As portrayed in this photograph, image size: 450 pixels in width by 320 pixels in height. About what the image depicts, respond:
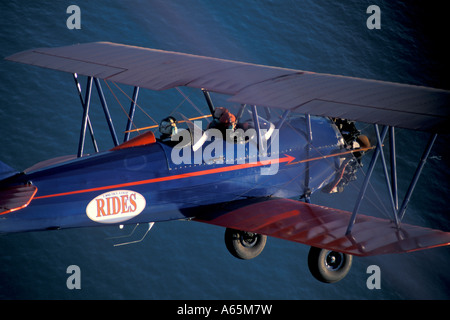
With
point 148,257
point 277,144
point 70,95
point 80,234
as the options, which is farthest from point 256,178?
point 70,95

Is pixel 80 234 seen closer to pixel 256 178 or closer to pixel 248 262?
pixel 248 262

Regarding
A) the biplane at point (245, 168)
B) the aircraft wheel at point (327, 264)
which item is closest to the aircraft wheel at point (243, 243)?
the biplane at point (245, 168)

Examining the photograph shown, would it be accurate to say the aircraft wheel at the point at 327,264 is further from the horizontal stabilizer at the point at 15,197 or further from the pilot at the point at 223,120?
the horizontal stabilizer at the point at 15,197

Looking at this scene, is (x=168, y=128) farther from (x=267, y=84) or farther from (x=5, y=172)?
(x=5, y=172)

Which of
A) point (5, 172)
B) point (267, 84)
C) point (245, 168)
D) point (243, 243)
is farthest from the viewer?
point (243, 243)

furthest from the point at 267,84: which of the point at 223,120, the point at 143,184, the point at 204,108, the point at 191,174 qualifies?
the point at 204,108

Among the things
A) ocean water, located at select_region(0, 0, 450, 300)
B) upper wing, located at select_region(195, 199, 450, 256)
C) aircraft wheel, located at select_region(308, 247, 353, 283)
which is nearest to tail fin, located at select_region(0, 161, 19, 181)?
upper wing, located at select_region(195, 199, 450, 256)

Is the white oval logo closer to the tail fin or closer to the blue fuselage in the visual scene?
the blue fuselage
